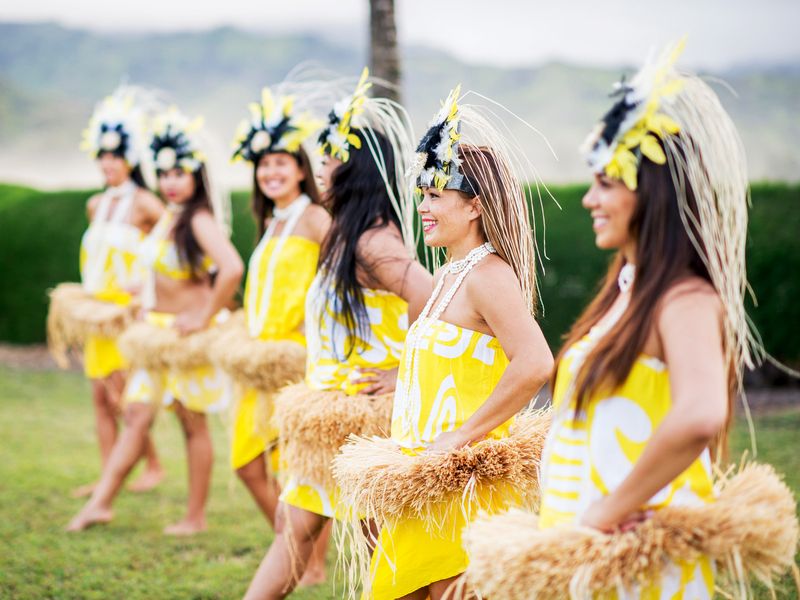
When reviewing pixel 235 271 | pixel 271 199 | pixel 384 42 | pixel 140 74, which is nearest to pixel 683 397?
pixel 271 199

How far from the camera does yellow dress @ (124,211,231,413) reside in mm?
5098

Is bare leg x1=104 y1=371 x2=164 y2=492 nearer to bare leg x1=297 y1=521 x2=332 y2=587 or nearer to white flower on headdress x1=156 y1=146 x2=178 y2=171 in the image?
white flower on headdress x1=156 y1=146 x2=178 y2=171

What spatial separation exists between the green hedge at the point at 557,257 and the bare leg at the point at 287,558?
3.33 metres

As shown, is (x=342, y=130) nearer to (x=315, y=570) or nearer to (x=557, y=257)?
(x=315, y=570)

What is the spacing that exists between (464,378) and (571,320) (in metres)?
6.17

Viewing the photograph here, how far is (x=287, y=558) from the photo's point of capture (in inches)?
131

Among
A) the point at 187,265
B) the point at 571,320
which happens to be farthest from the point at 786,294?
the point at 187,265

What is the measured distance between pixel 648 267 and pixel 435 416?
94 centimetres

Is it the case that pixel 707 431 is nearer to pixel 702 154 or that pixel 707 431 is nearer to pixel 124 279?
pixel 702 154

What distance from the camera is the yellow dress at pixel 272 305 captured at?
404 cm

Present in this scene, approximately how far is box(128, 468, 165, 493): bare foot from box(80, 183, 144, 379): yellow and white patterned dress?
0.83m

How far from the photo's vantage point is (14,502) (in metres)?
5.76

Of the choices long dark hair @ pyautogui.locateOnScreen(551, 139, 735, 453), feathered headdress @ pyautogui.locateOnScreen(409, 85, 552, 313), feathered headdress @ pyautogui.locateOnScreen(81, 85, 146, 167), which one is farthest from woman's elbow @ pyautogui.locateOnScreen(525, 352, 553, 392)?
feathered headdress @ pyautogui.locateOnScreen(81, 85, 146, 167)

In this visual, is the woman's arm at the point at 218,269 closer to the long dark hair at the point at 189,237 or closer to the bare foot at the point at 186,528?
the long dark hair at the point at 189,237
